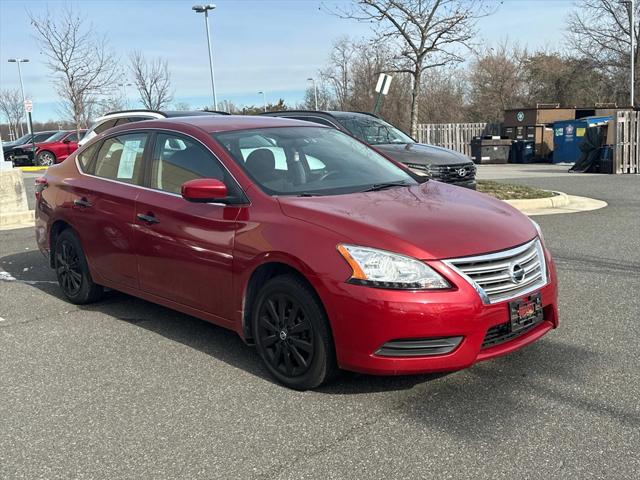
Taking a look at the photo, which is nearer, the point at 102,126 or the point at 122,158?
the point at 122,158

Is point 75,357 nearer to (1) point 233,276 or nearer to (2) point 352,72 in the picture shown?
(1) point 233,276

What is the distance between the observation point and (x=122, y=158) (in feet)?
16.8

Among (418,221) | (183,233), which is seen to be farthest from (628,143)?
(183,233)

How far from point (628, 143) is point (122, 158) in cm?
1622

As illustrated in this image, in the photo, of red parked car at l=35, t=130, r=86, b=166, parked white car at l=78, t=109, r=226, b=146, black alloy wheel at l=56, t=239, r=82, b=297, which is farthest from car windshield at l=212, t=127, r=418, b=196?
red parked car at l=35, t=130, r=86, b=166

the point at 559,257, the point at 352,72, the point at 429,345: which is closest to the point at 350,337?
the point at 429,345

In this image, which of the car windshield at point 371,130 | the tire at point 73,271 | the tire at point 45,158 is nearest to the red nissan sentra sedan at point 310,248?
the tire at point 73,271

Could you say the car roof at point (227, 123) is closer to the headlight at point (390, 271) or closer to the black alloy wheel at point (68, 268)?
the black alloy wheel at point (68, 268)

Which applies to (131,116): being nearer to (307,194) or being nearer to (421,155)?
(421,155)

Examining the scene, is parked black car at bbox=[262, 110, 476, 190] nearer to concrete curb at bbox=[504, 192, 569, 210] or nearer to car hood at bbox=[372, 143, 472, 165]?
car hood at bbox=[372, 143, 472, 165]

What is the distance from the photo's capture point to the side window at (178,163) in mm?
4277

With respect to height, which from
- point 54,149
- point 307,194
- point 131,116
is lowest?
point 307,194

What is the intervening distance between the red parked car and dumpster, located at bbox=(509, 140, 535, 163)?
1795 cm

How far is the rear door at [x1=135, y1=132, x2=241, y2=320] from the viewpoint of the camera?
157 inches
